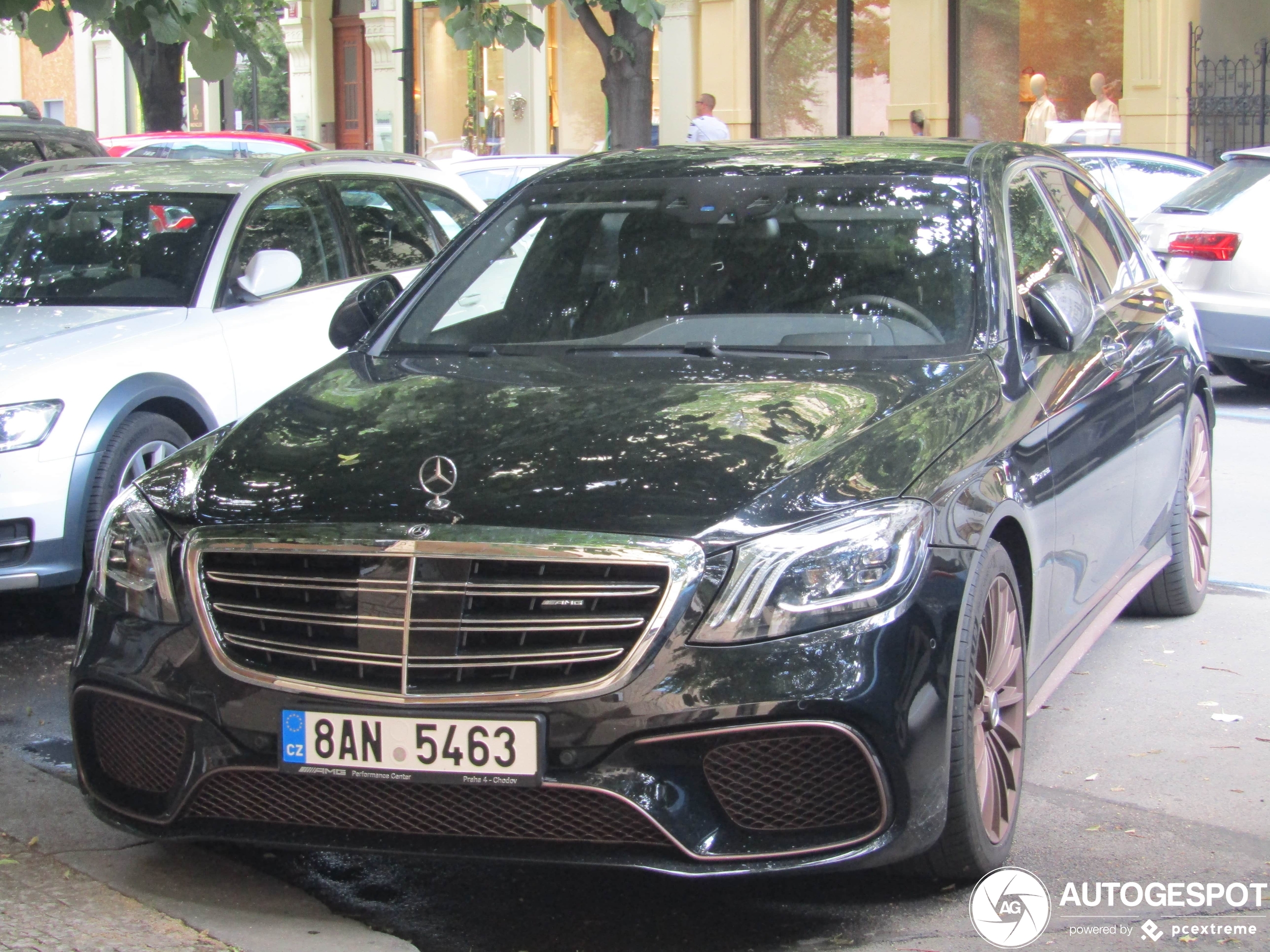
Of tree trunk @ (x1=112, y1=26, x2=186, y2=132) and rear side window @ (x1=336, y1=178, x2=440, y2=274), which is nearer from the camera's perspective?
rear side window @ (x1=336, y1=178, x2=440, y2=274)

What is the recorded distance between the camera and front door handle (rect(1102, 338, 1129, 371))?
496cm

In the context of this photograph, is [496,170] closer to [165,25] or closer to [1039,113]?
[1039,113]

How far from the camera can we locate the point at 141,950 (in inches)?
136

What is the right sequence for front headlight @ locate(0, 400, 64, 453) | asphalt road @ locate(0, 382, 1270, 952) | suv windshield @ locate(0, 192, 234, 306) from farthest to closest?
suv windshield @ locate(0, 192, 234, 306) < front headlight @ locate(0, 400, 64, 453) < asphalt road @ locate(0, 382, 1270, 952)

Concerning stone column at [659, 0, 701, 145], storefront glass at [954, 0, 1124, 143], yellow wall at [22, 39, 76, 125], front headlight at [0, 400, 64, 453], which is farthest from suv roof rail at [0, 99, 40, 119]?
yellow wall at [22, 39, 76, 125]

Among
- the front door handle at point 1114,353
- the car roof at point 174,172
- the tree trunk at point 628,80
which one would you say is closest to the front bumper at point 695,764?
the front door handle at point 1114,353

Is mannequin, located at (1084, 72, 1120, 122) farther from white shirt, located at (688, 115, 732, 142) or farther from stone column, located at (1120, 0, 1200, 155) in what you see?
white shirt, located at (688, 115, 732, 142)

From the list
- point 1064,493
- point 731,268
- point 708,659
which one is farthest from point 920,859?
point 731,268

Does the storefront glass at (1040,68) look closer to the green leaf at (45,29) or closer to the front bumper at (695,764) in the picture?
the green leaf at (45,29)

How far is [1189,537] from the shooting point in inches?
241

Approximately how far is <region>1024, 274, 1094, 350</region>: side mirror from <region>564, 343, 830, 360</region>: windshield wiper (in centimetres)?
59

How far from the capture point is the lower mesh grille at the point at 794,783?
332 cm

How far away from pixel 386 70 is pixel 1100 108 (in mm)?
16284

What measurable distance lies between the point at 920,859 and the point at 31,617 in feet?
13.6
